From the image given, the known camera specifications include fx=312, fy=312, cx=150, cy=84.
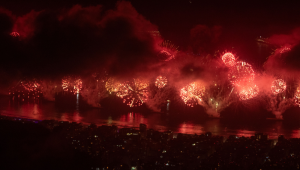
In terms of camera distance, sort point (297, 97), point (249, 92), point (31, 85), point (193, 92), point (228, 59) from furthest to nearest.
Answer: point (31, 85) < point (228, 59) < point (193, 92) < point (249, 92) < point (297, 97)

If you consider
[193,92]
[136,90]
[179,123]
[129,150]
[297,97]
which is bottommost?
[129,150]

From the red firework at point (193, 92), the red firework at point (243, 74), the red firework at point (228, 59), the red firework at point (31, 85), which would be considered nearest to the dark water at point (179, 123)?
the red firework at point (193, 92)

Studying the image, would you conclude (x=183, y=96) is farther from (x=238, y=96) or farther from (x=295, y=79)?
(x=295, y=79)

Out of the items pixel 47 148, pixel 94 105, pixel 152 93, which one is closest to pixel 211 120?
pixel 152 93

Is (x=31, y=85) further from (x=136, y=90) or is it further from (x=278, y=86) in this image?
(x=278, y=86)

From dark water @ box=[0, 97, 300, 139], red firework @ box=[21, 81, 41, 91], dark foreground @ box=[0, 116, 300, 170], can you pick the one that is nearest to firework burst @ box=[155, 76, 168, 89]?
dark water @ box=[0, 97, 300, 139]

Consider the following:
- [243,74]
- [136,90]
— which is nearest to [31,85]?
[136,90]

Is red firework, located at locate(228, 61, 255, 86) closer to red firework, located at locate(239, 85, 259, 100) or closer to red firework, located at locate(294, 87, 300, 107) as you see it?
red firework, located at locate(239, 85, 259, 100)
